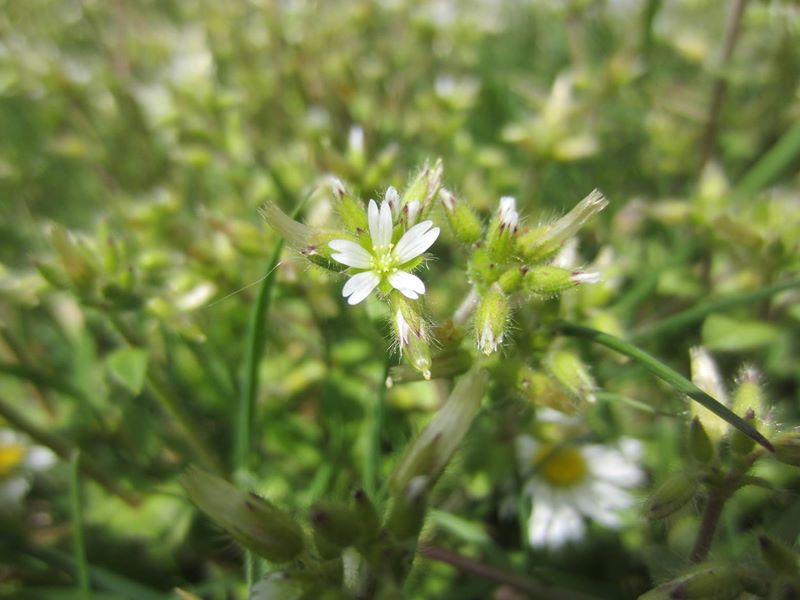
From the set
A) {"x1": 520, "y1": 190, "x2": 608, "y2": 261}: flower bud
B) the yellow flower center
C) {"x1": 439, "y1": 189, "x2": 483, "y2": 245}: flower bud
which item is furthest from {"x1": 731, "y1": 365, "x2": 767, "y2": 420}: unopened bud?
the yellow flower center

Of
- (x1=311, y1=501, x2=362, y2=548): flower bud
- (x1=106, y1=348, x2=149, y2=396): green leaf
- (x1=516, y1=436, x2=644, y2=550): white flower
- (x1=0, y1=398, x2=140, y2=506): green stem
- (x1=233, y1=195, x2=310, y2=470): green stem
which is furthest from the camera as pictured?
(x1=516, y1=436, x2=644, y2=550): white flower

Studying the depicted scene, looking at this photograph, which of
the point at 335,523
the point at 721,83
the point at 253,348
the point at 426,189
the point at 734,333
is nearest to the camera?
the point at 335,523

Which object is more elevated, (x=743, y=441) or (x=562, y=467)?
(x=562, y=467)

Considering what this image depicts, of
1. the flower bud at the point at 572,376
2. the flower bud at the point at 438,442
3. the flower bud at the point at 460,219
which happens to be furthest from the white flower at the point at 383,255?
the flower bud at the point at 572,376

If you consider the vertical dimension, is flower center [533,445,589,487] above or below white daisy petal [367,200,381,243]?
above

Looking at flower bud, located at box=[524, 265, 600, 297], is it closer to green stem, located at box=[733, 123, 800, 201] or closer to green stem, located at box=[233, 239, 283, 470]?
green stem, located at box=[233, 239, 283, 470]

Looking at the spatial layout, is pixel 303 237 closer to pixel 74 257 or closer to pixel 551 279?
pixel 551 279

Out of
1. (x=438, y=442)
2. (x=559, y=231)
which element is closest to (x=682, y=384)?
(x=559, y=231)
